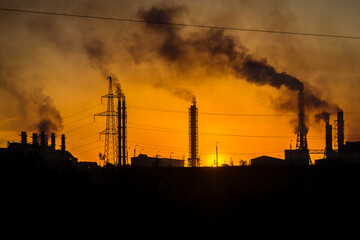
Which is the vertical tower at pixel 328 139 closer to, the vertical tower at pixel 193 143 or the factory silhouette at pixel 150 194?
the vertical tower at pixel 193 143

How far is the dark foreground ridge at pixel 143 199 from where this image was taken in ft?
43.0

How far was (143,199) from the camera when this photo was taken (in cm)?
1397

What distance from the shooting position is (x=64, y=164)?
49.1ft

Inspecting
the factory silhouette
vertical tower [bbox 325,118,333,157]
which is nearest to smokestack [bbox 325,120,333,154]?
vertical tower [bbox 325,118,333,157]

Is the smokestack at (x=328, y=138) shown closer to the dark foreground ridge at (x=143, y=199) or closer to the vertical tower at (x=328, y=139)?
the vertical tower at (x=328, y=139)

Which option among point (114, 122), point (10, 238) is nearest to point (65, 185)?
point (10, 238)

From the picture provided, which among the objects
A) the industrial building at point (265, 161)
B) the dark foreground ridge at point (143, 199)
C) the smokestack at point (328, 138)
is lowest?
the dark foreground ridge at point (143, 199)

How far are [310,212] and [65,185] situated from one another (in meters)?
8.03

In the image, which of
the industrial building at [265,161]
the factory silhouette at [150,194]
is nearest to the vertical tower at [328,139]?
the industrial building at [265,161]

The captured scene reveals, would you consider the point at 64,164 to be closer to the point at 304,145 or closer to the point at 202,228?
the point at 202,228

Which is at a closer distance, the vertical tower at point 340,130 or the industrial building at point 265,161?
the industrial building at point 265,161

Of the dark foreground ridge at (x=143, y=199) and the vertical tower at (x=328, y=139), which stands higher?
the vertical tower at (x=328, y=139)

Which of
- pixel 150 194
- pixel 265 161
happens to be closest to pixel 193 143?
pixel 265 161

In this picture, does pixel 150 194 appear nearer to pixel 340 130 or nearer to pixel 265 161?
pixel 265 161
